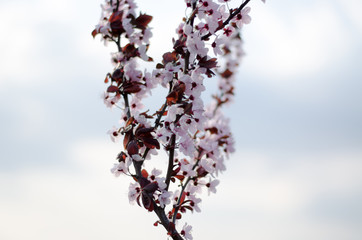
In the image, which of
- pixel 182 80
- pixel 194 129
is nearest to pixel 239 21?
pixel 182 80

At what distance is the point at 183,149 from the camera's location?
111 inches

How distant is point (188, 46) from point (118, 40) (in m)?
0.50

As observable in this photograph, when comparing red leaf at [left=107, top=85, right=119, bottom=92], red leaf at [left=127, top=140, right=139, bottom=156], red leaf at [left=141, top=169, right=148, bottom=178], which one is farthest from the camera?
red leaf at [left=141, top=169, right=148, bottom=178]

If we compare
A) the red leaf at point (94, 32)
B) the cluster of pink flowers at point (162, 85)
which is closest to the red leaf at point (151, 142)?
the cluster of pink flowers at point (162, 85)

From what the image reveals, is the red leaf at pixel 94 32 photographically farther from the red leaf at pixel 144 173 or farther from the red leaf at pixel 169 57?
the red leaf at pixel 144 173

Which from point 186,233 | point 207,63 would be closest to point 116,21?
point 207,63

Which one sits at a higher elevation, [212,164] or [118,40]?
[118,40]

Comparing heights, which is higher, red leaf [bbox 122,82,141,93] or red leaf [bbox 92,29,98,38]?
red leaf [bbox 92,29,98,38]

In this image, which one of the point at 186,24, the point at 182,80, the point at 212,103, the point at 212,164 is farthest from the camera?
the point at 212,103

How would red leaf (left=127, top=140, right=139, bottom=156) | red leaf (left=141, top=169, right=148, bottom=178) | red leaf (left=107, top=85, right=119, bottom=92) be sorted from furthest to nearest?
red leaf (left=141, top=169, right=148, bottom=178)
red leaf (left=107, top=85, right=119, bottom=92)
red leaf (left=127, top=140, right=139, bottom=156)

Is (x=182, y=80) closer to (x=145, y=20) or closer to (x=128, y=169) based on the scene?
(x=145, y=20)

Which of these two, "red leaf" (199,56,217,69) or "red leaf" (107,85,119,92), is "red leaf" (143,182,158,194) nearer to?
"red leaf" (107,85,119,92)

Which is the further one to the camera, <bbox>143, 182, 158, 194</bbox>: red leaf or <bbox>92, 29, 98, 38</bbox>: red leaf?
<bbox>92, 29, 98, 38</bbox>: red leaf

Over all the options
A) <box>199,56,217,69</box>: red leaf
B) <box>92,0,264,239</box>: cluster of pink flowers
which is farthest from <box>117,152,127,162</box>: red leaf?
<box>199,56,217,69</box>: red leaf
